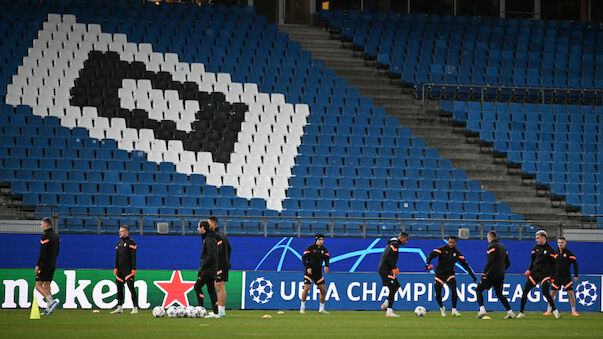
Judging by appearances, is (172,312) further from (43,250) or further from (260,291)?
(260,291)

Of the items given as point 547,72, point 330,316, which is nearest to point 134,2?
point 547,72

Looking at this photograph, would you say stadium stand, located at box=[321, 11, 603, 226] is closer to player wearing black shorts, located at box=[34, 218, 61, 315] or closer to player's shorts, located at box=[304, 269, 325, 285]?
player's shorts, located at box=[304, 269, 325, 285]

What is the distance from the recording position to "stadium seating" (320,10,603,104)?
35.9 meters

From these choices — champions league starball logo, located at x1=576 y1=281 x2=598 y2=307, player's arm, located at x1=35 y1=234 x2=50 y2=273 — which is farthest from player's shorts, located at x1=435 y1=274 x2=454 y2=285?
player's arm, located at x1=35 y1=234 x2=50 y2=273

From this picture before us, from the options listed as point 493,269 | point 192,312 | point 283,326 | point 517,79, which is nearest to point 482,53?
point 517,79

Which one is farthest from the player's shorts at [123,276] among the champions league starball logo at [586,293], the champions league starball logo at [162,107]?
the champions league starball logo at [586,293]

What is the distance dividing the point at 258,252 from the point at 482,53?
51.5 feet

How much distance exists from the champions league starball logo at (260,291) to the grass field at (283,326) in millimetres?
2500

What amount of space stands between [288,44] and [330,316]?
55.0 ft

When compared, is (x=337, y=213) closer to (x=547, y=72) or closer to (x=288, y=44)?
(x=288, y=44)

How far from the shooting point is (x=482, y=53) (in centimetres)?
3747

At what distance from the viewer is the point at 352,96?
111 feet

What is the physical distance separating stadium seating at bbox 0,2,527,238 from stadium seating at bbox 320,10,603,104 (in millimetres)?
3162

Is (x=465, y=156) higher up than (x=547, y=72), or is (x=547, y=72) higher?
(x=547, y=72)
